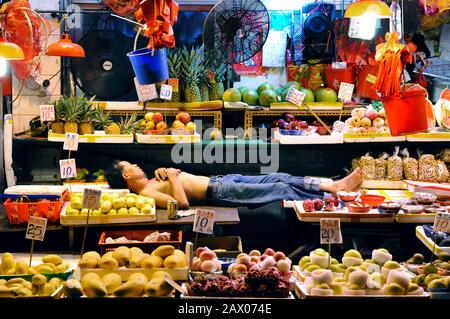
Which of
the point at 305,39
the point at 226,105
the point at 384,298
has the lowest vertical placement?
the point at 384,298

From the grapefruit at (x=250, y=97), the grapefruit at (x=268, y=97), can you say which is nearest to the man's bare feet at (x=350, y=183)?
the grapefruit at (x=268, y=97)

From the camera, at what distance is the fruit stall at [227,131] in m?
5.44

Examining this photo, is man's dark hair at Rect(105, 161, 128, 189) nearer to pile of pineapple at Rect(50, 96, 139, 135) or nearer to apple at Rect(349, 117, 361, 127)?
pile of pineapple at Rect(50, 96, 139, 135)

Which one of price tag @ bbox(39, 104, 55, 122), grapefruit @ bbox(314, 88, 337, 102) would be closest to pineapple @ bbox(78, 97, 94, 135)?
price tag @ bbox(39, 104, 55, 122)

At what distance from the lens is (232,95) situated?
308 inches

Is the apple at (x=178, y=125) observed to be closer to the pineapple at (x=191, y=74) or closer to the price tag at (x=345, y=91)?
the pineapple at (x=191, y=74)

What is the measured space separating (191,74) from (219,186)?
4.74 feet

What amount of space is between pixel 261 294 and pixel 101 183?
3.81 m

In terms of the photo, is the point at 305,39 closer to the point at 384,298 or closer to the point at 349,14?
the point at 349,14

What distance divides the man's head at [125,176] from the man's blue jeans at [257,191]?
74 cm

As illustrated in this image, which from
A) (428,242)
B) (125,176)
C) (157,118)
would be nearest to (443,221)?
(428,242)

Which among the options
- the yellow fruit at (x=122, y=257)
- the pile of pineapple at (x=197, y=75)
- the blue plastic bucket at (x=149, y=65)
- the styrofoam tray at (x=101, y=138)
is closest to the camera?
the yellow fruit at (x=122, y=257)

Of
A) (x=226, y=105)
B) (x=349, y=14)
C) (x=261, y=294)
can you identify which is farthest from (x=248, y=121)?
(x=261, y=294)

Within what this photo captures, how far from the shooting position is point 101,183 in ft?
23.5
